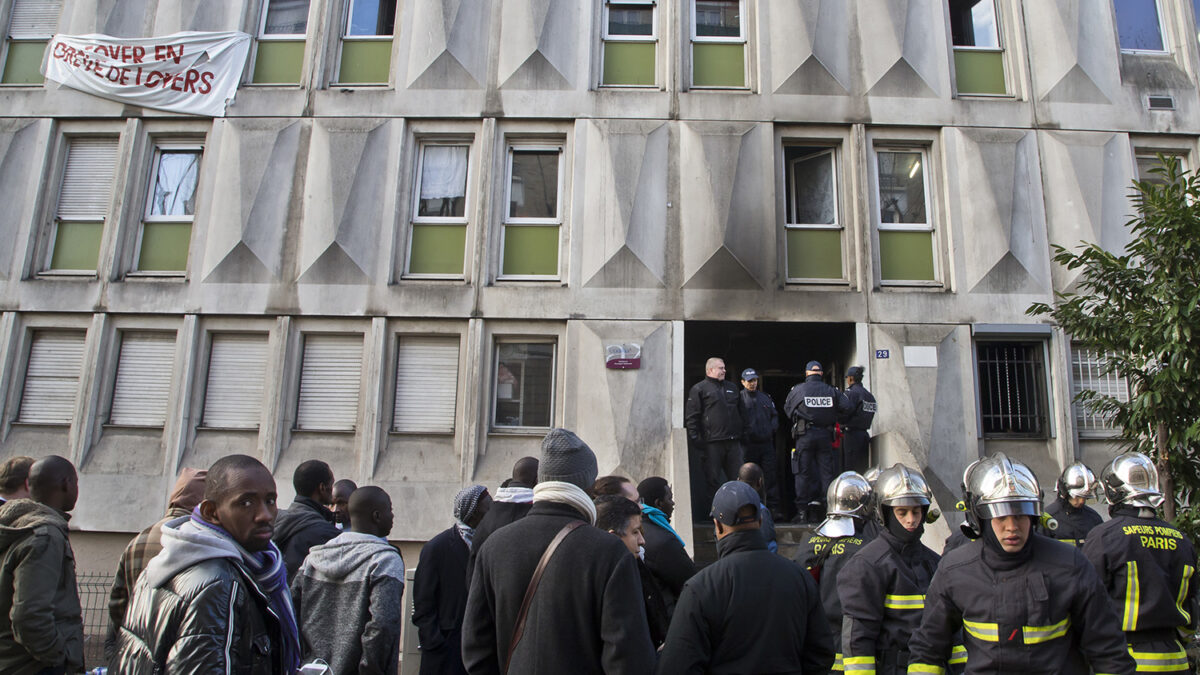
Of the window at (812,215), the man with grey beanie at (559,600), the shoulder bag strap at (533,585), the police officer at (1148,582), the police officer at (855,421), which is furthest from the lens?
the window at (812,215)

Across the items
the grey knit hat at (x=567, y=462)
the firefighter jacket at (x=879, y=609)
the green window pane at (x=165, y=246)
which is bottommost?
the firefighter jacket at (x=879, y=609)

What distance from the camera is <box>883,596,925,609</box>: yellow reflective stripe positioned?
4.28 metres

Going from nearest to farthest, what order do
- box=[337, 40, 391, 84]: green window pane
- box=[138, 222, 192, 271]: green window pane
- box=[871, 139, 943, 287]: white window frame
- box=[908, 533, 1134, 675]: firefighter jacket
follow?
1. box=[908, 533, 1134, 675]: firefighter jacket
2. box=[871, 139, 943, 287]: white window frame
3. box=[138, 222, 192, 271]: green window pane
4. box=[337, 40, 391, 84]: green window pane

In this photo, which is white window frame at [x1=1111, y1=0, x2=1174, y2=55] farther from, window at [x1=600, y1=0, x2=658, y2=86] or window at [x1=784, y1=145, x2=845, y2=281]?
window at [x1=600, y1=0, x2=658, y2=86]

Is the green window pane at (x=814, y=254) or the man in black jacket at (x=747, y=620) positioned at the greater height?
the green window pane at (x=814, y=254)

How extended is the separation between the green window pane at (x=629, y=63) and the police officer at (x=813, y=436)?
221 inches

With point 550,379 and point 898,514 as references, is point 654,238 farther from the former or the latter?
point 898,514

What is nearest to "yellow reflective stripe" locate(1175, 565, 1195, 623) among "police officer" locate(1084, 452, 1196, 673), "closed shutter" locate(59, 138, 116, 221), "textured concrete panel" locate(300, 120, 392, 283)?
"police officer" locate(1084, 452, 1196, 673)

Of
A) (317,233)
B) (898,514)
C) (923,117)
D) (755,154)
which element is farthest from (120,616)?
(923,117)

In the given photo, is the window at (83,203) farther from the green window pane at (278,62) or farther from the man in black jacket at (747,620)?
the man in black jacket at (747,620)

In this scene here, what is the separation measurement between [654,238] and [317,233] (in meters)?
5.07

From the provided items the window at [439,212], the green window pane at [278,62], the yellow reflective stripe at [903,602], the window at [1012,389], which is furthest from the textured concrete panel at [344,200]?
the yellow reflective stripe at [903,602]

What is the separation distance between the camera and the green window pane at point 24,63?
13719mm

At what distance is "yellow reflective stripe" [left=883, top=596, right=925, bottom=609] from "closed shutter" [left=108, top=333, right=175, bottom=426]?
11417 millimetres
